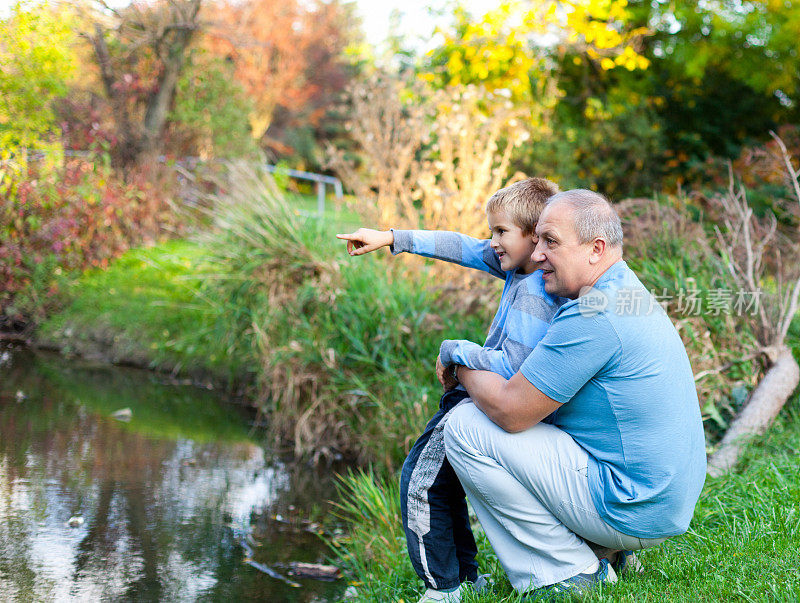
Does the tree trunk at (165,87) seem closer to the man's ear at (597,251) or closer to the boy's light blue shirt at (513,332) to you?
the boy's light blue shirt at (513,332)

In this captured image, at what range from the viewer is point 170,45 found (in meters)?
9.92

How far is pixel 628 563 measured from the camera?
246 centimetres

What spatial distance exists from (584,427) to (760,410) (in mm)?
2192

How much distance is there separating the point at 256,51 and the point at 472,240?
1778cm

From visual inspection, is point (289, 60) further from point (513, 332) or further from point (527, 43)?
point (513, 332)

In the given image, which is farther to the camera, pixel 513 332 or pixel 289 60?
pixel 289 60

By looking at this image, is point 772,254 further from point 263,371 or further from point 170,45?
point 170,45

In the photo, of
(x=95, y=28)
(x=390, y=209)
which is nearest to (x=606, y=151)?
(x=390, y=209)

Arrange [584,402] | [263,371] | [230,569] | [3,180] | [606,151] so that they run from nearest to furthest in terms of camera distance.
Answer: [584,402] → [230,569] → [263,371] → [3,180] → [606,151]

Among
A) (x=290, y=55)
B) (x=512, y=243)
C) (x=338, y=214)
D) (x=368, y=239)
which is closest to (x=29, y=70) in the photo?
(x=338, y=214)

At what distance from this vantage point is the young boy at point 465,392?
92.0 inches

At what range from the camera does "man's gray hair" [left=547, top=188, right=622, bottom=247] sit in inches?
86.2

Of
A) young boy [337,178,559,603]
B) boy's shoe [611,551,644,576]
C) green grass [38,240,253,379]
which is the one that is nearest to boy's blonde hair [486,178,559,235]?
young boy [337,178,559,603]

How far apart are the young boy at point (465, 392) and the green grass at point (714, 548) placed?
0.15m
